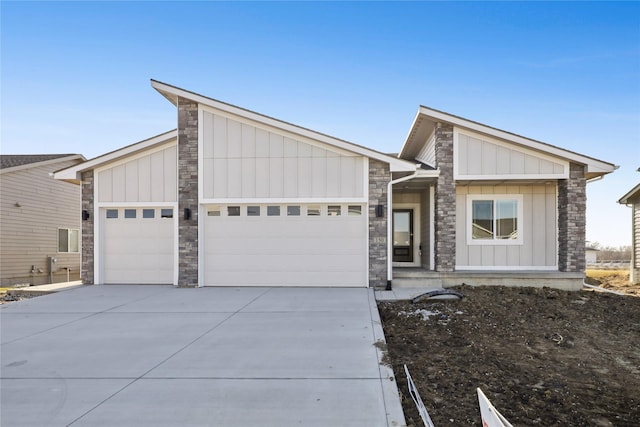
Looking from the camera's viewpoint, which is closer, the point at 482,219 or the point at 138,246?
the point at 138,246

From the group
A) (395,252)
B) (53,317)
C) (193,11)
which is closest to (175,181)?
(53,317)

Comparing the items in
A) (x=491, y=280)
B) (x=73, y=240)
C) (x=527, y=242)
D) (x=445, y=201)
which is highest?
(x=445, y=201)

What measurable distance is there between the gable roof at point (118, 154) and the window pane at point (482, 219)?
8945 mm

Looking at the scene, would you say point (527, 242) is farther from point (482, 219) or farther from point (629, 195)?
point (629, 195)

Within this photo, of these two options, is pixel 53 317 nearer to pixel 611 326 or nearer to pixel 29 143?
pixel 611 326

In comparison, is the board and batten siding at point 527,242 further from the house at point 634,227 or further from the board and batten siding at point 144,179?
the board and batten siding at point 144,179

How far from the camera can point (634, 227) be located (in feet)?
51.9

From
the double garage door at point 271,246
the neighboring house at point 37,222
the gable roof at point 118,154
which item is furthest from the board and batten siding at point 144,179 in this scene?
the neighboring house at point 37,222

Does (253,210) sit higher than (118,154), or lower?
lower

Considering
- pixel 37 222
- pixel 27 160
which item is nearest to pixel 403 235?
pixel 37 222

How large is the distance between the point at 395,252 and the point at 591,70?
34.5ft

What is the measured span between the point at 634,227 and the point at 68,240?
2539 cm

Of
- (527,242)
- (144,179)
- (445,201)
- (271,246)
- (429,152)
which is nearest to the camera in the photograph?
(271,246)

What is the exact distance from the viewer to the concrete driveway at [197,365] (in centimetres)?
334
